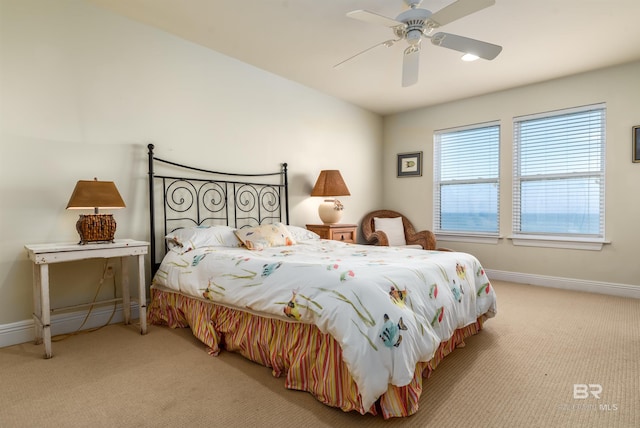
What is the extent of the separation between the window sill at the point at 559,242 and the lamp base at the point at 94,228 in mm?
4458

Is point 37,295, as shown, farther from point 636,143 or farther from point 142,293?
point 636,143

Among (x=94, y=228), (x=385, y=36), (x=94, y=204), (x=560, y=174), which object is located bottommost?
(x=94, y=228)

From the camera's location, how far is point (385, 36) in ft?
9.89

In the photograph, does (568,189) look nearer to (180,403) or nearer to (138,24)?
(180,403)

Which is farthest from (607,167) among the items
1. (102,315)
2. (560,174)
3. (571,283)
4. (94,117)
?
(102,315)

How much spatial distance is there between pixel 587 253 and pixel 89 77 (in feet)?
17.1

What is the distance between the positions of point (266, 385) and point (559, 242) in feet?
12.8

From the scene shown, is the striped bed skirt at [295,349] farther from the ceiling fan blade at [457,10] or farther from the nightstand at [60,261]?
the ceiling fan blade at [457,10]

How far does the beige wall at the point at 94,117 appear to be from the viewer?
2328 mm

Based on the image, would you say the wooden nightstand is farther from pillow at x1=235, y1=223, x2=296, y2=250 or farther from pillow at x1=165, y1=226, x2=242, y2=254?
pillow at x1=165, y1=226, x2=242, y2=254

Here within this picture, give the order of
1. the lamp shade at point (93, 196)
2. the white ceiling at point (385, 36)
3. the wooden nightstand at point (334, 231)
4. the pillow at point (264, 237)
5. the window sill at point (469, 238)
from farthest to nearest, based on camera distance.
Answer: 1. the window sill at point (469, 238)
2. the wooden nightstand at point (334, 231)
3. the pillow at point (264, 237)
4. the white ceiling at point (385, 36)
5. the lamp shade at point (93, 196)

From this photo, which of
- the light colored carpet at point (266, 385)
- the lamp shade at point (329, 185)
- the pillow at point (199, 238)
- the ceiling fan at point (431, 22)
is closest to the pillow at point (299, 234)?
the pillow at point (199, 238)

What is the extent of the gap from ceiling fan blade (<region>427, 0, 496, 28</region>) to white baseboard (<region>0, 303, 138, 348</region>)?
3156mm

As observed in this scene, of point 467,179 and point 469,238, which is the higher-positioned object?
point 467,179
